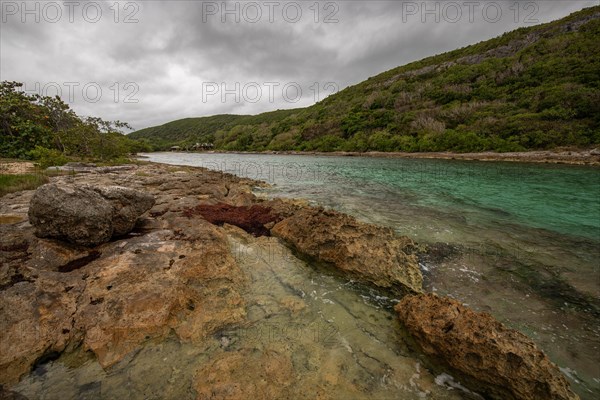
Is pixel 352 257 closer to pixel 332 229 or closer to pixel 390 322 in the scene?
pixel 332 229

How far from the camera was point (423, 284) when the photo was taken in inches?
224

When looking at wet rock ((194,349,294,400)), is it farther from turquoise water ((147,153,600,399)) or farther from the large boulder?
the large boulder

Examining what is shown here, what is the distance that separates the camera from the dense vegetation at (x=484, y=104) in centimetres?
3869

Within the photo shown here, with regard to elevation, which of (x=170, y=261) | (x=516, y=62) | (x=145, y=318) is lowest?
(x=145, y=318)

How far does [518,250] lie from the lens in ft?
24.7

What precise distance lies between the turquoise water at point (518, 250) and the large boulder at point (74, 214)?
7.41m

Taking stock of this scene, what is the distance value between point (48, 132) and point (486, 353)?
4073 cm

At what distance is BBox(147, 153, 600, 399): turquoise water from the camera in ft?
14.4

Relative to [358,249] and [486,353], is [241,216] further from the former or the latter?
[486,353]

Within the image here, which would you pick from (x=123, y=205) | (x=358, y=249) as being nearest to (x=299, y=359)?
(x=358, y=249)

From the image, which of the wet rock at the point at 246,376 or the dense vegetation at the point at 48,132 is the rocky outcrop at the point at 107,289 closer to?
the wet rock at the point at 246,376

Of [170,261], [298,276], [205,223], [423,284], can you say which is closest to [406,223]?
[423,284]

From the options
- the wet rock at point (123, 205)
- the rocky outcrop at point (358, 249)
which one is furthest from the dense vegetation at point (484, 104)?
the wet rock at point (123, 205)

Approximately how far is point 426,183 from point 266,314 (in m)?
19.9
